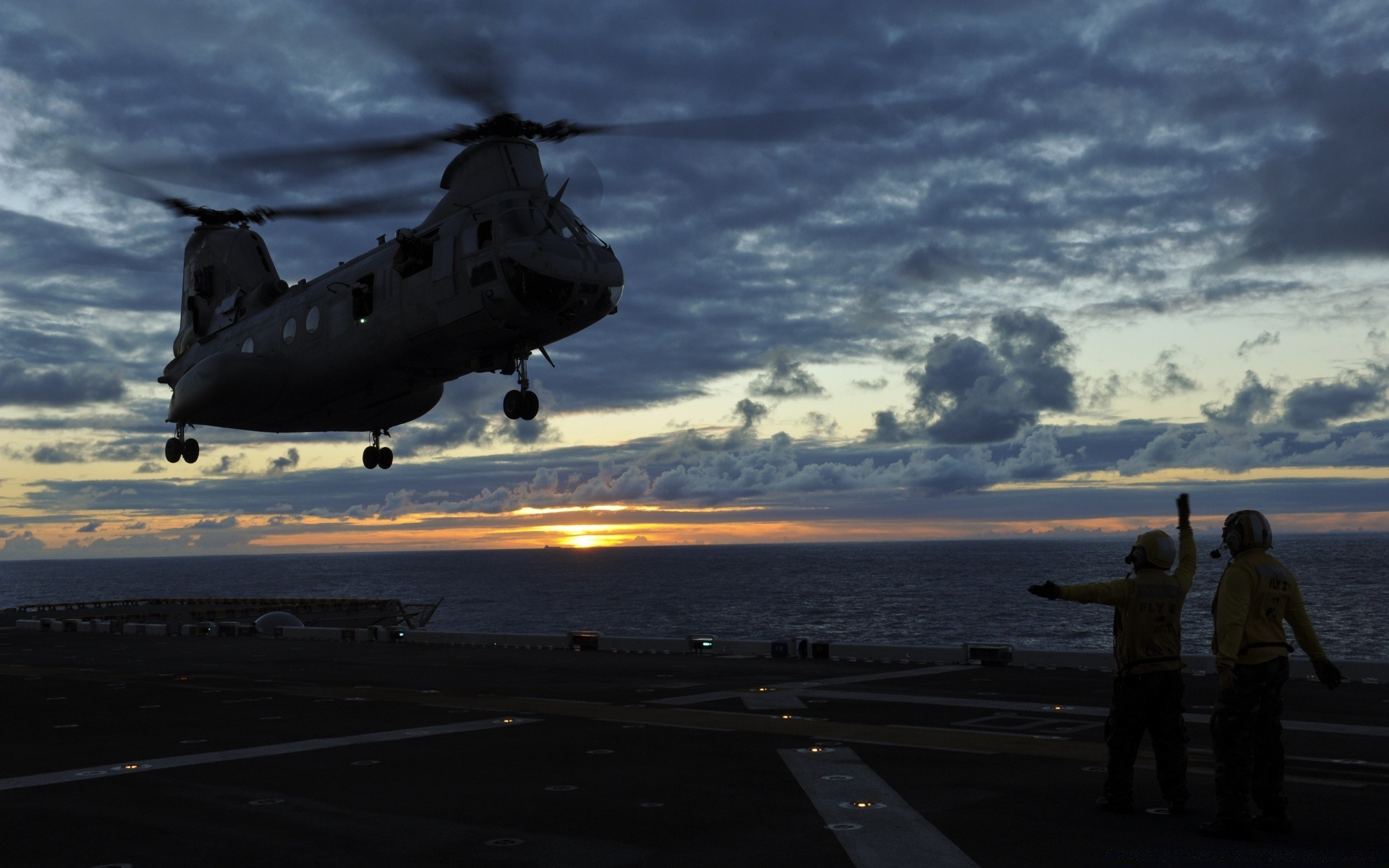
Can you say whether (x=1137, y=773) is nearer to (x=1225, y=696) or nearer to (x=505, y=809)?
(x=1225, y=696)

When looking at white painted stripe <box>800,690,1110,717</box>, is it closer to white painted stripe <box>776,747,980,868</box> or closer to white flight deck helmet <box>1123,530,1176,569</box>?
white painted stripe <box>776,747,980,868</box>

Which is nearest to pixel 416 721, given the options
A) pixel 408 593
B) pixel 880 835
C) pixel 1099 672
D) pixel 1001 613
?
pixel 880 835

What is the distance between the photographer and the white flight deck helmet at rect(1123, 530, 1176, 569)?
960 centimetres

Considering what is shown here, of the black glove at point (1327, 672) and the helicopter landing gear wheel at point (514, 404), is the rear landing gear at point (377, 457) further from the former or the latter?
the black glove at point (1327, 672)

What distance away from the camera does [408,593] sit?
17225 cm

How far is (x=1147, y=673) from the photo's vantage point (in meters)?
9.39

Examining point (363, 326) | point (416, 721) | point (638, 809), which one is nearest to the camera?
point (638, 809)

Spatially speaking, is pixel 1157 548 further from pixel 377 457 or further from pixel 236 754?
pixel 377 457

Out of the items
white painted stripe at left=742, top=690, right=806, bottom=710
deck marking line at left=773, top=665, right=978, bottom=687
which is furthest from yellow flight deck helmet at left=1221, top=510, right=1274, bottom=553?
deck marking line at left=773, top=665, right=978, bottom=687

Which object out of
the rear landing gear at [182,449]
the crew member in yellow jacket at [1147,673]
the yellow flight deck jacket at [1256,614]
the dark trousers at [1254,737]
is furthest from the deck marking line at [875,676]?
the rear landing gear at [182,449]

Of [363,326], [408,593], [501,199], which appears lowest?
[408,593]

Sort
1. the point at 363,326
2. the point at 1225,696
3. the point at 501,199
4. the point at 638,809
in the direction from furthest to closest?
the point at 363,326
the point at 501,199
the point at 638,809
the point at 1225,696

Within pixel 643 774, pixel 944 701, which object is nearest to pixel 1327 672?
pixel 643 774

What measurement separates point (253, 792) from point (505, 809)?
2.96 metres
